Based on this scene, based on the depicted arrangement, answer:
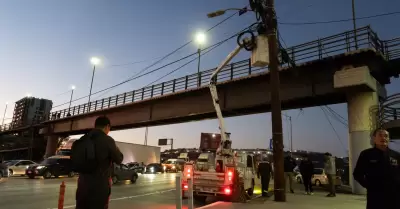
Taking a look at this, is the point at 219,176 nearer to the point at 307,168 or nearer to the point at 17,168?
the point at 307,168

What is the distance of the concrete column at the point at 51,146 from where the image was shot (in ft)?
155

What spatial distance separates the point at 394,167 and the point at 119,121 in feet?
108

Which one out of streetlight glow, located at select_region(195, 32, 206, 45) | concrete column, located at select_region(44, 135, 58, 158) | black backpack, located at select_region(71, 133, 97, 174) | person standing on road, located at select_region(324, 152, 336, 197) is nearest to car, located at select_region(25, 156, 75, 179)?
streetlight glow, located at select_region(195, 32, 206, 45)

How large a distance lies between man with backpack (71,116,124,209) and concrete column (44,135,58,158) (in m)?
47.9

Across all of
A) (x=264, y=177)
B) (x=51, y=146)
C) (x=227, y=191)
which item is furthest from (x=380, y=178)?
(x=51, y=146)

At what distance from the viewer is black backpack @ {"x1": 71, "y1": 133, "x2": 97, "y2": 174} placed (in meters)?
4.21

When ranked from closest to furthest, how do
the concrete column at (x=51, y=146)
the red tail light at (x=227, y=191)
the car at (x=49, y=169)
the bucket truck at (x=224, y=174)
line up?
the red tail light at (x=227, y=191), the bucket truck at (x=224, y=174), the car at (x=49, y=169), the concrete column at (x=51, y=146)

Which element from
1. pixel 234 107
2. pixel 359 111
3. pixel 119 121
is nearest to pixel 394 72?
pixel 359 111

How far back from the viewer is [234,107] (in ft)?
76.8

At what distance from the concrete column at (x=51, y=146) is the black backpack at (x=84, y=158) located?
157ft

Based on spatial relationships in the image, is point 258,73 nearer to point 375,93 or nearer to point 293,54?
point 293,54

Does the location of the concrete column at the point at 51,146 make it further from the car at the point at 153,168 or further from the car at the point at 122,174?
the car at the point at 122,174

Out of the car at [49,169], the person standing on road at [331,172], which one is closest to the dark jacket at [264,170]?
the person standing on road at [331,172]

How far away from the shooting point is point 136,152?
44625 millimetres
